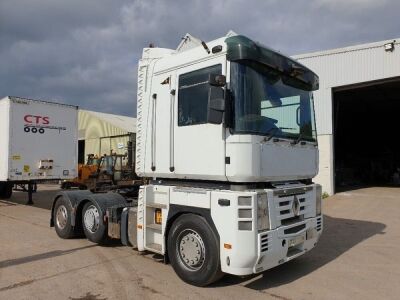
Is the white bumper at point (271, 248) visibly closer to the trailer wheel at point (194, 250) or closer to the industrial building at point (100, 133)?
the trailer wheel at point (194, 250)

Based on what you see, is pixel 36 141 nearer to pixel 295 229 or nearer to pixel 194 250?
pixel 194 250

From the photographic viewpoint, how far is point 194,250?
18.7 feet

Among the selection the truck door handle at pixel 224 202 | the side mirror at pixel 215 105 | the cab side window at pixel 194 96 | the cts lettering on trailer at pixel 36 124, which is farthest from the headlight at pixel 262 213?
the cts lettering on trailer at pixel 36 124

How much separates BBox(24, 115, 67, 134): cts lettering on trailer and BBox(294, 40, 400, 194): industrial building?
11573mm

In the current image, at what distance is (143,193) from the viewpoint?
659cm

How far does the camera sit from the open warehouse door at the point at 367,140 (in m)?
27.1

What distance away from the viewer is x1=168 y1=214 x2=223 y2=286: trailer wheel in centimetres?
543

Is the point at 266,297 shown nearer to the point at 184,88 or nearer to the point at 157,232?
the point at 157,232

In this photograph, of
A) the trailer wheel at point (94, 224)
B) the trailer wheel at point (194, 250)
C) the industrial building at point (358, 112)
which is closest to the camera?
the trailer wheel at point (194, 250)

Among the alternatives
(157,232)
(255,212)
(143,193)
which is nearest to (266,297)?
(255,212)

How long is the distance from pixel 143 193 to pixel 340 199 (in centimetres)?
1308

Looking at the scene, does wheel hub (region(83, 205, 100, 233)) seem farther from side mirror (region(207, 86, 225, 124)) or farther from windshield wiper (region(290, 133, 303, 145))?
windshield wiper (region(290, 133, 303, 145))

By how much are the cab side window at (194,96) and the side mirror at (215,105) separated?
41 cm

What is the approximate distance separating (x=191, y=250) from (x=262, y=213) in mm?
1191
